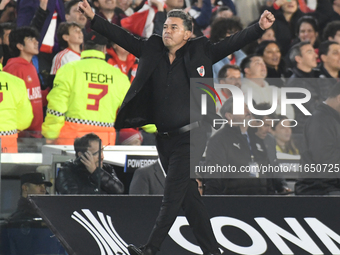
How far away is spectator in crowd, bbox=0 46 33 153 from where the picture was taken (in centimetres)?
654

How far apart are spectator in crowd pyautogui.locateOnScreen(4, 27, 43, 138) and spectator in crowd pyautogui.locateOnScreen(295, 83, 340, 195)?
2.89 meters

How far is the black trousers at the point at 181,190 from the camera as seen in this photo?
472 cm

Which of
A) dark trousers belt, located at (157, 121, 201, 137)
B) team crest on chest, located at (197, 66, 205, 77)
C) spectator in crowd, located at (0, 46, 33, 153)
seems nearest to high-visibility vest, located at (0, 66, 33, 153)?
spectator in crowd, located at (0, 46, 33, 153)

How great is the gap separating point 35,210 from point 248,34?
256 centimetres

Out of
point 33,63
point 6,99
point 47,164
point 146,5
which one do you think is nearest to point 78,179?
point 47,164

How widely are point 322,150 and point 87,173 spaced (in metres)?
2.35

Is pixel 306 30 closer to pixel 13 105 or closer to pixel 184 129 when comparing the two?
pixel 13 105

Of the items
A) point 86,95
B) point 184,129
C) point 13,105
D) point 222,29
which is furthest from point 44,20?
point 184,129

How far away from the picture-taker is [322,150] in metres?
6.50

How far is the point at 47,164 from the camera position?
6.09 meters

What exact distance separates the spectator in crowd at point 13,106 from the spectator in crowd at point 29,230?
66 centimetres

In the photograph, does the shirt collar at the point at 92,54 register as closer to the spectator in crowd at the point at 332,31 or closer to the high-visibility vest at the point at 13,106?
the high-visibility vest at the point at 13,106

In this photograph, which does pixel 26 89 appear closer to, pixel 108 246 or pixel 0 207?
pixel 0 207

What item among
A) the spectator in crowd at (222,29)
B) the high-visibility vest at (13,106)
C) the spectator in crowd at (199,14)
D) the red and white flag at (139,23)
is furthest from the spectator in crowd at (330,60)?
the high-visibility vest at (13,106)
